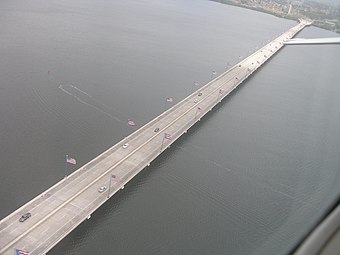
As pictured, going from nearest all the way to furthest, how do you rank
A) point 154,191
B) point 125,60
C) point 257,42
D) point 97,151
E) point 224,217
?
point 224,217, point 154,191, point 97,151, point 125,60, point 257,42

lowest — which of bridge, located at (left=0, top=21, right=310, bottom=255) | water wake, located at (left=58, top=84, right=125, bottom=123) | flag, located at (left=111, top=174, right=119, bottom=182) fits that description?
bridge, located at (left=0, top=21, right=310, bottom=255)

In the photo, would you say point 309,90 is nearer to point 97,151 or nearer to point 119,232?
point 97,151

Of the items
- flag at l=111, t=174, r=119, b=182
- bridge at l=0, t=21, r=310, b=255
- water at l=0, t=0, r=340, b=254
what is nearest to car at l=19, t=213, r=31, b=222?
bridge at l=0, t=21, r=310, b=255

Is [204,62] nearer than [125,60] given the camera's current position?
No

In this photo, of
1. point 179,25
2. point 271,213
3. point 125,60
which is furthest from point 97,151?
point 179,25

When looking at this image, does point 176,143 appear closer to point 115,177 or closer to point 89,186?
point 115,177

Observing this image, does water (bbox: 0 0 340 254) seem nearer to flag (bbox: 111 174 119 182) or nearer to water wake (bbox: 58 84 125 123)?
water wake (bbox: 58 84 125 123)

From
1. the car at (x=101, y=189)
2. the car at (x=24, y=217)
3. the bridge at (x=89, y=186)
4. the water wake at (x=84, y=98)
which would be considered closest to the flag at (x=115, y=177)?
the bridge at (x=89, y=186)
